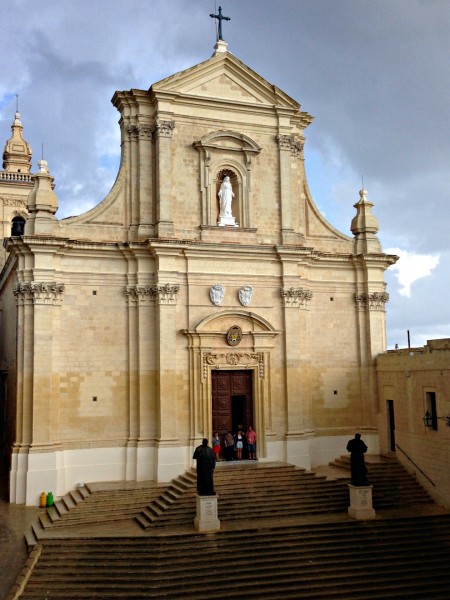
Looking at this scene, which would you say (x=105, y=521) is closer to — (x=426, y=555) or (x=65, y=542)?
(x=65, y=542)

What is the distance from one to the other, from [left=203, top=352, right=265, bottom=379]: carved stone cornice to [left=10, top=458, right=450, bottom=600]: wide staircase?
4419mm

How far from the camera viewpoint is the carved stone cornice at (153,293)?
2238 cm

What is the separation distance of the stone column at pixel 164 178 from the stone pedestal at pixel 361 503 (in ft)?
36.1

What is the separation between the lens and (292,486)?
1983 cm

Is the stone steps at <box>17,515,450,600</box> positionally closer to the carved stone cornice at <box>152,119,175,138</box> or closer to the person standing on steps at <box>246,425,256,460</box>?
the person standing on steps at <box>246,425,256,460</box>

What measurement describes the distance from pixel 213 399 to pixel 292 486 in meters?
4.77

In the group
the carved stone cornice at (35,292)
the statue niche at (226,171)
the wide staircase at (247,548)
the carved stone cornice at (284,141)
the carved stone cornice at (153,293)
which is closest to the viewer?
the wide staircase at (247,548)

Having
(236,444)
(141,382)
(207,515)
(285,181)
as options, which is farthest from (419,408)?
(285,181)

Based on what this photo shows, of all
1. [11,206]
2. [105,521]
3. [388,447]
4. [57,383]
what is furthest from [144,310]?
[11,206]

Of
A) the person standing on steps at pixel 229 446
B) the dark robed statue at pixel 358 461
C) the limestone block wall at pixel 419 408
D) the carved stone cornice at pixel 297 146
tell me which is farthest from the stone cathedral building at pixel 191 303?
the dark robed statue at pixel 358 461

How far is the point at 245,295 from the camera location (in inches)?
928

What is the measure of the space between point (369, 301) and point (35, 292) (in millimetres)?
13450

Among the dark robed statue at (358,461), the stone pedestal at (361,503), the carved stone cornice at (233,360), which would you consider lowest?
the stone pedestal at (361,503)

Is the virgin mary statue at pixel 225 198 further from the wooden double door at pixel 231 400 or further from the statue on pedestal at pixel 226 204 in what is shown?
the wooden double door at pixel 231 400
